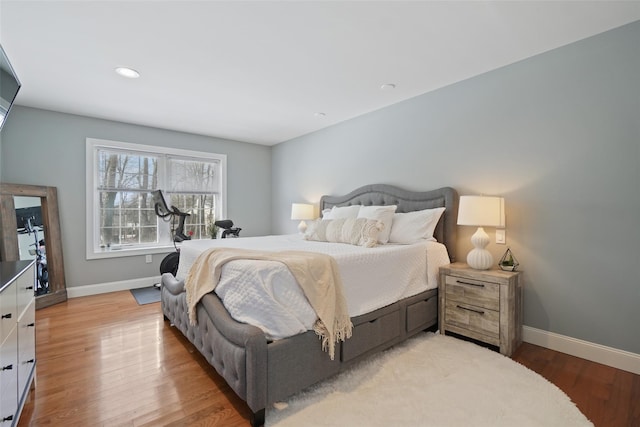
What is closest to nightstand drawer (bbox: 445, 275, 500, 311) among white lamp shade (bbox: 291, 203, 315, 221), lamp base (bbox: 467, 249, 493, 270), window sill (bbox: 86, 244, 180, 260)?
lamp base (bbox: 467, 249, 493, 270)

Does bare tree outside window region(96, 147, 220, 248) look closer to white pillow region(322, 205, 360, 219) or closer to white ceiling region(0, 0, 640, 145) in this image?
white ceiling region(0, 0, 640, 145)

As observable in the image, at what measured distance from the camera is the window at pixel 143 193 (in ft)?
13.4

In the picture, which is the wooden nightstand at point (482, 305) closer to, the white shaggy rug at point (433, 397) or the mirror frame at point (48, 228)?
the white shaggy rug at point (433, 397)

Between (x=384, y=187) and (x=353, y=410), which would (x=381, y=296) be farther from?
(x=384, y=187)

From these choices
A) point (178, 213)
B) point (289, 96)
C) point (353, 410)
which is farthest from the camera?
point (178, 213)

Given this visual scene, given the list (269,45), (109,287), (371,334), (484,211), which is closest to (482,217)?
(484,211)

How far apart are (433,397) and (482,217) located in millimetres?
1439

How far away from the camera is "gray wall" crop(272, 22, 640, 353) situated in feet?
6.93

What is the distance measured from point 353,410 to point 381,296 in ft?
2.75

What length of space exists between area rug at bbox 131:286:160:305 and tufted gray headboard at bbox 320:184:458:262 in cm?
268

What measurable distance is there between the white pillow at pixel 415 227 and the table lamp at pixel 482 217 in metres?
0.41

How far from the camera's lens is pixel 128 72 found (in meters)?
2.72

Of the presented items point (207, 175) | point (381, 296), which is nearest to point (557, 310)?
point (381, 296)

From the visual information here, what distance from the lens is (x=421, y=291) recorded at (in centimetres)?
265
